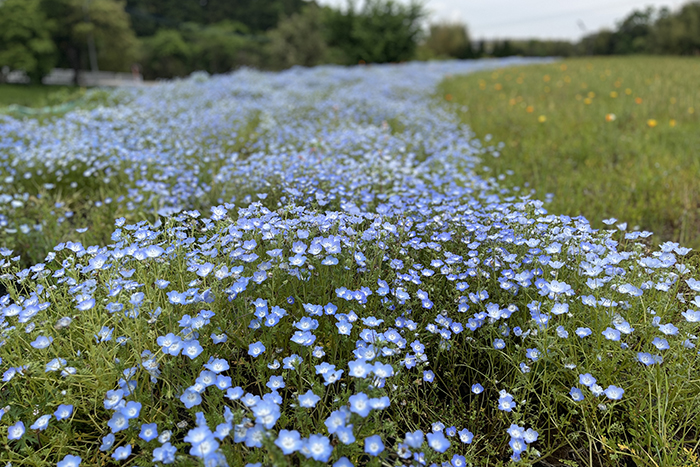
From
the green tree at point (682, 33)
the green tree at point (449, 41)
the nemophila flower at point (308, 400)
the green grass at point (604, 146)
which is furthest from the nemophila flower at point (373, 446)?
the green tree at point (449, 41)

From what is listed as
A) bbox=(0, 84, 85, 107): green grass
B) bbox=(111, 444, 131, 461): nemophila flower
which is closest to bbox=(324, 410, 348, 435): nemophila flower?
bbox=(111, 444, 131, 461): nemophila flower

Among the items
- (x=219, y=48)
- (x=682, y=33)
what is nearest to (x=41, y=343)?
(x=682, y=33)

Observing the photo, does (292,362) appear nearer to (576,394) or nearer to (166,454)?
(166,454)

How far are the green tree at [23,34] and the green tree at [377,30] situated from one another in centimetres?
2013

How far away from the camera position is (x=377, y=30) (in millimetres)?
25844

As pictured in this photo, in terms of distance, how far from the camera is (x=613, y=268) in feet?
7.21

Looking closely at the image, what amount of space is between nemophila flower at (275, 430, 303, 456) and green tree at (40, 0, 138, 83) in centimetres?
3703

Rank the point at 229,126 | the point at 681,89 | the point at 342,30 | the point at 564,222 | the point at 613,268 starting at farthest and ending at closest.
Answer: the point at 342,30 → the point at 681,89 → the point at 229,126 → the point at 564,222 → the point at 613,268

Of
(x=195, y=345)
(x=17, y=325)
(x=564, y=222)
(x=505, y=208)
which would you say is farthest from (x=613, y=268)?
(x=17, y=325)

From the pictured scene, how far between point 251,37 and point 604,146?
50.8 metres

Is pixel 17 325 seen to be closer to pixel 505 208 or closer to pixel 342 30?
pixel 505 208

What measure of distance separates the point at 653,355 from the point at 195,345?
1.96m

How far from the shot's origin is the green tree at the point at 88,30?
1217 inches

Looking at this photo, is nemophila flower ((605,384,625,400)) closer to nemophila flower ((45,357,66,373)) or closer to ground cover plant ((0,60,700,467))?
ground cover plant ((0,60,700,467))
